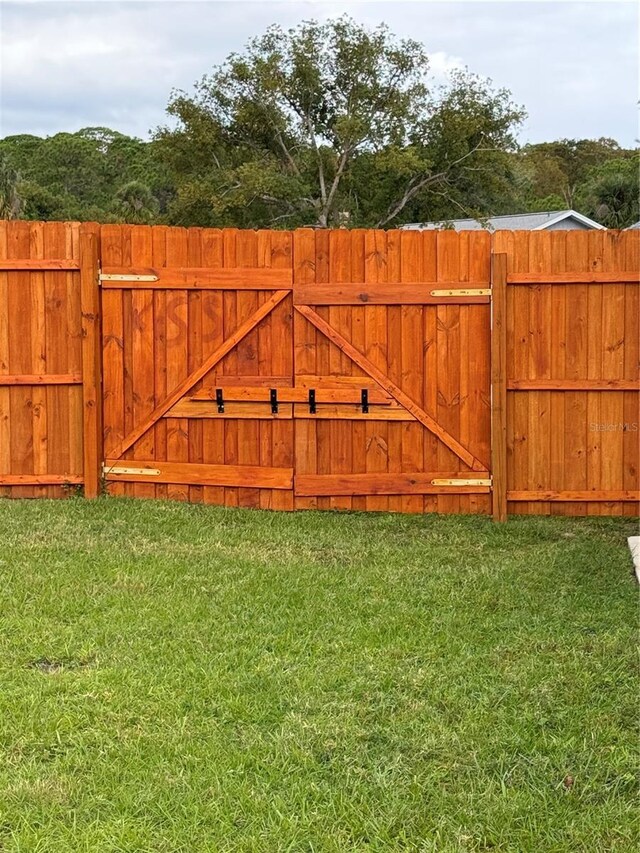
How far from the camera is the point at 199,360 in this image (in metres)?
6.75

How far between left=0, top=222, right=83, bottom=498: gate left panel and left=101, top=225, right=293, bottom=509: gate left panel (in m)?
0.26

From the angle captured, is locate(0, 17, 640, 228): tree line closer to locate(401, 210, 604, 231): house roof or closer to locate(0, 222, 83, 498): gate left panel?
locate(401, 210, 604, 231): house roof

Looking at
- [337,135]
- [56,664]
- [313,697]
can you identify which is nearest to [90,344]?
[56,664]

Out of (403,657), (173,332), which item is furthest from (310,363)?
(403,657)

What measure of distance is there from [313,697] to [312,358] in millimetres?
3702

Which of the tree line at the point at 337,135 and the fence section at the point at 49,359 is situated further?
the tree line at the point at 337,135

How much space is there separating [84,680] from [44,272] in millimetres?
4107

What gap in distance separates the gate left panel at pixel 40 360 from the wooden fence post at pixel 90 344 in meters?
0.11

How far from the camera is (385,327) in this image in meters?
6.66

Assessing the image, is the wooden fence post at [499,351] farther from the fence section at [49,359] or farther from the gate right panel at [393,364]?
the fence section at [49,359]

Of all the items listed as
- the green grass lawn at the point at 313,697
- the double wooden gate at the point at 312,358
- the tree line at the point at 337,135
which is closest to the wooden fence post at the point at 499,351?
the double wooden gate at the point at 312,358

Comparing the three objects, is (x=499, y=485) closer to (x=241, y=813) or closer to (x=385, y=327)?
(x=385, y=327)

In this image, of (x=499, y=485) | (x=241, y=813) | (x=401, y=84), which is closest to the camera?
(x=241, y=813)

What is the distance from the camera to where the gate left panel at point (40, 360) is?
6.75m
